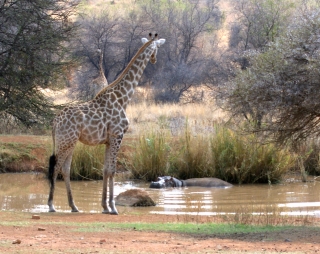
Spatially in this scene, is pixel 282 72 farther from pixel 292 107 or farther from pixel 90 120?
pixel 90 120

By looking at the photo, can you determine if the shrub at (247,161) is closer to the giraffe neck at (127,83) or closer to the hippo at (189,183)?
the hippo at (189,183)

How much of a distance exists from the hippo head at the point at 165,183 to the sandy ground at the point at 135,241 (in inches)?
248

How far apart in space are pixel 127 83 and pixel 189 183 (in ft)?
16.0

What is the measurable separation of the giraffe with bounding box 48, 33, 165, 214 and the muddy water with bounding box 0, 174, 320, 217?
1052mm

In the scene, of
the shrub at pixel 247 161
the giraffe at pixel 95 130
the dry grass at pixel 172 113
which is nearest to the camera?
the giraffe at pixel 95 130

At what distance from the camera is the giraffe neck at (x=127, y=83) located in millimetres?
11750

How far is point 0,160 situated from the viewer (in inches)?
722

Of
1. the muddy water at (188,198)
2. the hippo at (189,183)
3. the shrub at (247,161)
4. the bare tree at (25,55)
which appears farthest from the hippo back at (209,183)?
the bare tree at (25,55)

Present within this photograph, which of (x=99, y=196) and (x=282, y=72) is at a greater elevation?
(x=282, y=72)

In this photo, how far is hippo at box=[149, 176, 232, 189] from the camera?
15695 millimetres

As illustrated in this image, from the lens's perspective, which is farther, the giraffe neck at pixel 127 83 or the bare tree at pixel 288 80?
the giraffe neck at pixel 127 83

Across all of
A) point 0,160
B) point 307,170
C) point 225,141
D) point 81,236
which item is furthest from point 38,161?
point 81,236

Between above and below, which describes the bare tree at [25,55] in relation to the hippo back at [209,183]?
above

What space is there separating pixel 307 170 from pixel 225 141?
9.67 ft
